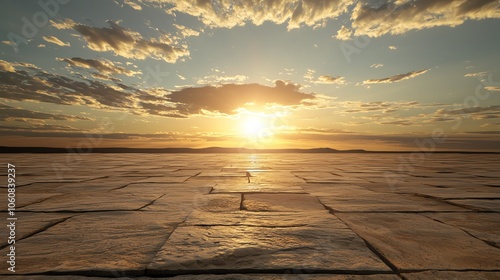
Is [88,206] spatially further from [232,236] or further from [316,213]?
[316,213]

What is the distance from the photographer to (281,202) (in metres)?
2.46

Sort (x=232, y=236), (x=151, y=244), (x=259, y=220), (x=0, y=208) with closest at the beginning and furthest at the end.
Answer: (x=151, y=244), (x=232, y=236), (x=259, y=220), (x=0, y=208)

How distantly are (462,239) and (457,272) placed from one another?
0.51 meters

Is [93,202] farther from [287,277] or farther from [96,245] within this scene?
[287,277]

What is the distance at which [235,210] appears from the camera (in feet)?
7.01

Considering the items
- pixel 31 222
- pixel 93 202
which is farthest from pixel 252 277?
pixel 93 202

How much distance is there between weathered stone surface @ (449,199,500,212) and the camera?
225 centimetres

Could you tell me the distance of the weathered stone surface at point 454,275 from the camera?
1.06 meters

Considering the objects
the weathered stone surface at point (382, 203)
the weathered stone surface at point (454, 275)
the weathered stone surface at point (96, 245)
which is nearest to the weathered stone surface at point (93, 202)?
the weathered stone surface at point (96, 245)

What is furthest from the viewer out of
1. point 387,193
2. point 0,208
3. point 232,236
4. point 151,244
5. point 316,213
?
point 387,193

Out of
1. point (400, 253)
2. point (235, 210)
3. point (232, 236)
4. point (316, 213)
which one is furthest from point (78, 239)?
point (400, 253)

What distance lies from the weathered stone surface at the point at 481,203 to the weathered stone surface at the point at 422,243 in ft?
2.56

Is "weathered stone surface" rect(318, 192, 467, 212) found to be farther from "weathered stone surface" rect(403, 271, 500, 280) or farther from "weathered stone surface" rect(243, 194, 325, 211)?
"weathered stone surface" rect(403, 271, 500, 280)

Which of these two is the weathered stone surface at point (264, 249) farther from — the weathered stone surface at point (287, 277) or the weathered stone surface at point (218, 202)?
the weathered stone surface at point (218, 202)
